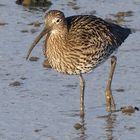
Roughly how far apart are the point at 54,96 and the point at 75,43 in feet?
3.19

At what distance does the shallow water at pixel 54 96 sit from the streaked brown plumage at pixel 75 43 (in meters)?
0.44

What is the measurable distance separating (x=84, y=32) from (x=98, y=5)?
5.51 m

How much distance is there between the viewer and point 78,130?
41.4 feet

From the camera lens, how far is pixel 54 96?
13859 mm

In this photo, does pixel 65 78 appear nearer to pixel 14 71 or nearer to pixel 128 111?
pixel 14 71

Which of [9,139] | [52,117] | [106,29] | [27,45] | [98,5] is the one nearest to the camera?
[9,139]

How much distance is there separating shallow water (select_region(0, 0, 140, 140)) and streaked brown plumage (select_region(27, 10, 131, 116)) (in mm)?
436

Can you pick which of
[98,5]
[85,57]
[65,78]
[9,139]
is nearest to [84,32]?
[85,57]

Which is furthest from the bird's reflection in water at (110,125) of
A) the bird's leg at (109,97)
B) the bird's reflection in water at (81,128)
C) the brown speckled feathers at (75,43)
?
the brown speckled feathers at (75,43)

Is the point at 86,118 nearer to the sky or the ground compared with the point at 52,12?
nearer to the ground

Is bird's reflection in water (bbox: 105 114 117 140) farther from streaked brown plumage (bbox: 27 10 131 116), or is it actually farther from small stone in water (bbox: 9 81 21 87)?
small stone in water (bbox: 9 81 21 87)

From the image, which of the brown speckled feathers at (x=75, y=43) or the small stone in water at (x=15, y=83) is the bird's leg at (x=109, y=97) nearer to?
the brown speckled feathers at (x=75, y=43)

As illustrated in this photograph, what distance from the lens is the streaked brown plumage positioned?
522 inches

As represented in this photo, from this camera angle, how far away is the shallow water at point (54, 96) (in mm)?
12453
